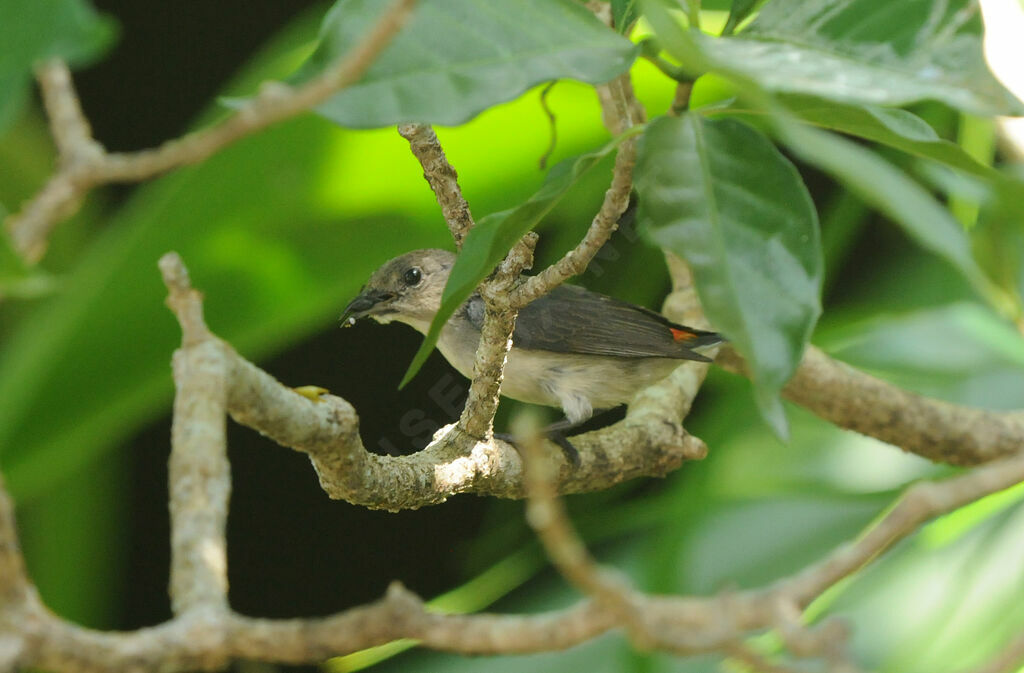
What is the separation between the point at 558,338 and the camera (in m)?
2.38

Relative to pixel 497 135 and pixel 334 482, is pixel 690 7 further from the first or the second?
pixel 497 135

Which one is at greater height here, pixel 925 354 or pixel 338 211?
pixel 338 211

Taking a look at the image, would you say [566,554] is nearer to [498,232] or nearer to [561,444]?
[498,232]

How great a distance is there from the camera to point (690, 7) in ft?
3.48

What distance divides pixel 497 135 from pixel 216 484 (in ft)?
4.82

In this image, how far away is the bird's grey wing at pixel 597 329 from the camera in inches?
92.3

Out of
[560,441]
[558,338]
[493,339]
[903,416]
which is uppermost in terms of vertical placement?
[493,339]

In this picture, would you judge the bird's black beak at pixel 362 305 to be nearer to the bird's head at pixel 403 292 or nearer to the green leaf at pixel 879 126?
the bird's head at pixel 403 292

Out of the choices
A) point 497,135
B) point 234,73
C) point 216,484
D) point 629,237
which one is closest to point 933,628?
point 629,237

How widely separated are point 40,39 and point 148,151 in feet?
0.38

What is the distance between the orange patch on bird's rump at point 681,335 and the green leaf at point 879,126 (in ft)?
4.33

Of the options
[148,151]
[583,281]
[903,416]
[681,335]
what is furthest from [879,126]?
[583,281]

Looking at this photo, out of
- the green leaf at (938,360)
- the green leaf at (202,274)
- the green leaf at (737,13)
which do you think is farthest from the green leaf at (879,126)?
the green leaf at (938,360)

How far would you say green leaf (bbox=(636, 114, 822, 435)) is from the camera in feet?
2.93
